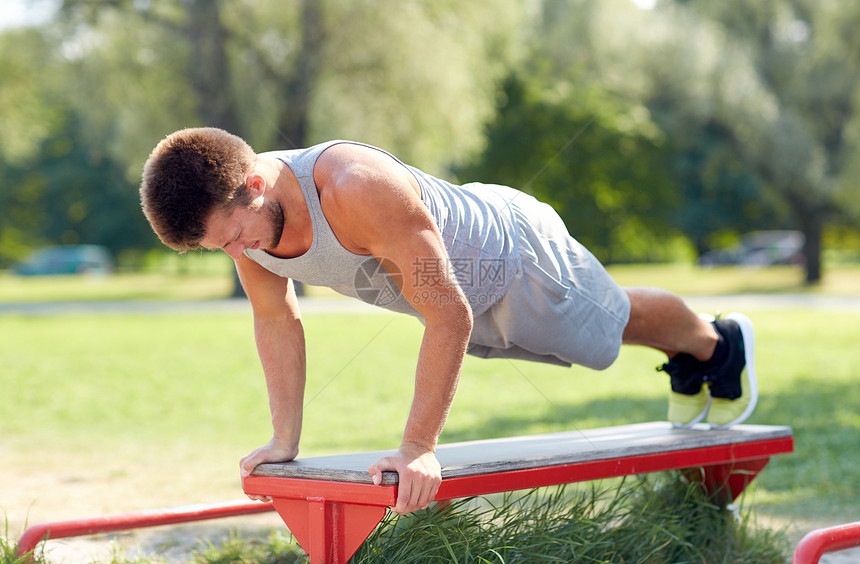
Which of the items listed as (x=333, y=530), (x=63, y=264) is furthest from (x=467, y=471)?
(x=63, y=264)

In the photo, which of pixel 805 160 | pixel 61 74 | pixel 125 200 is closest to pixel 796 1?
pixel 805 160

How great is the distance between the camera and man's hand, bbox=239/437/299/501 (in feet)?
8.30

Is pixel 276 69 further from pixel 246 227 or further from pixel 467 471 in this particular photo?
pixel 467 471

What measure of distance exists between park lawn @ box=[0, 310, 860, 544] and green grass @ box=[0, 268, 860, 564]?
19mm

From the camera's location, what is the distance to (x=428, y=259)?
2.24m

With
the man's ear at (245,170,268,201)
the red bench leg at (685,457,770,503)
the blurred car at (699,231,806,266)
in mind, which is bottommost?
the blurred car at (699,231,806,266)

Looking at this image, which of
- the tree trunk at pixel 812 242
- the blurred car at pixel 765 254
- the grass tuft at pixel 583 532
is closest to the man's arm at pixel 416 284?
the grass tuft at pixel 583 532

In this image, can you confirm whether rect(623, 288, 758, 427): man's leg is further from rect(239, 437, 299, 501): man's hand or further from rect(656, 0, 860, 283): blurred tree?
rect(656, 0, 860, 283): blurred tree

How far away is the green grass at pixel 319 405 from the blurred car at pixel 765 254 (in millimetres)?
22530

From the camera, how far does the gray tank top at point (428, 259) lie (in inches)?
92.7

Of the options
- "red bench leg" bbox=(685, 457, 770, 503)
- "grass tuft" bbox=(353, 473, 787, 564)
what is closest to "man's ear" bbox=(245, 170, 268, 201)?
"grass tuft" bbox=(353, 473, 787, 564)

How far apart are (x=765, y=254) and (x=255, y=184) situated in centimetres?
3546

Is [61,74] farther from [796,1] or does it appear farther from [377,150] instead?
[377,150]

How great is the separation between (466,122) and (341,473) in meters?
16.0
